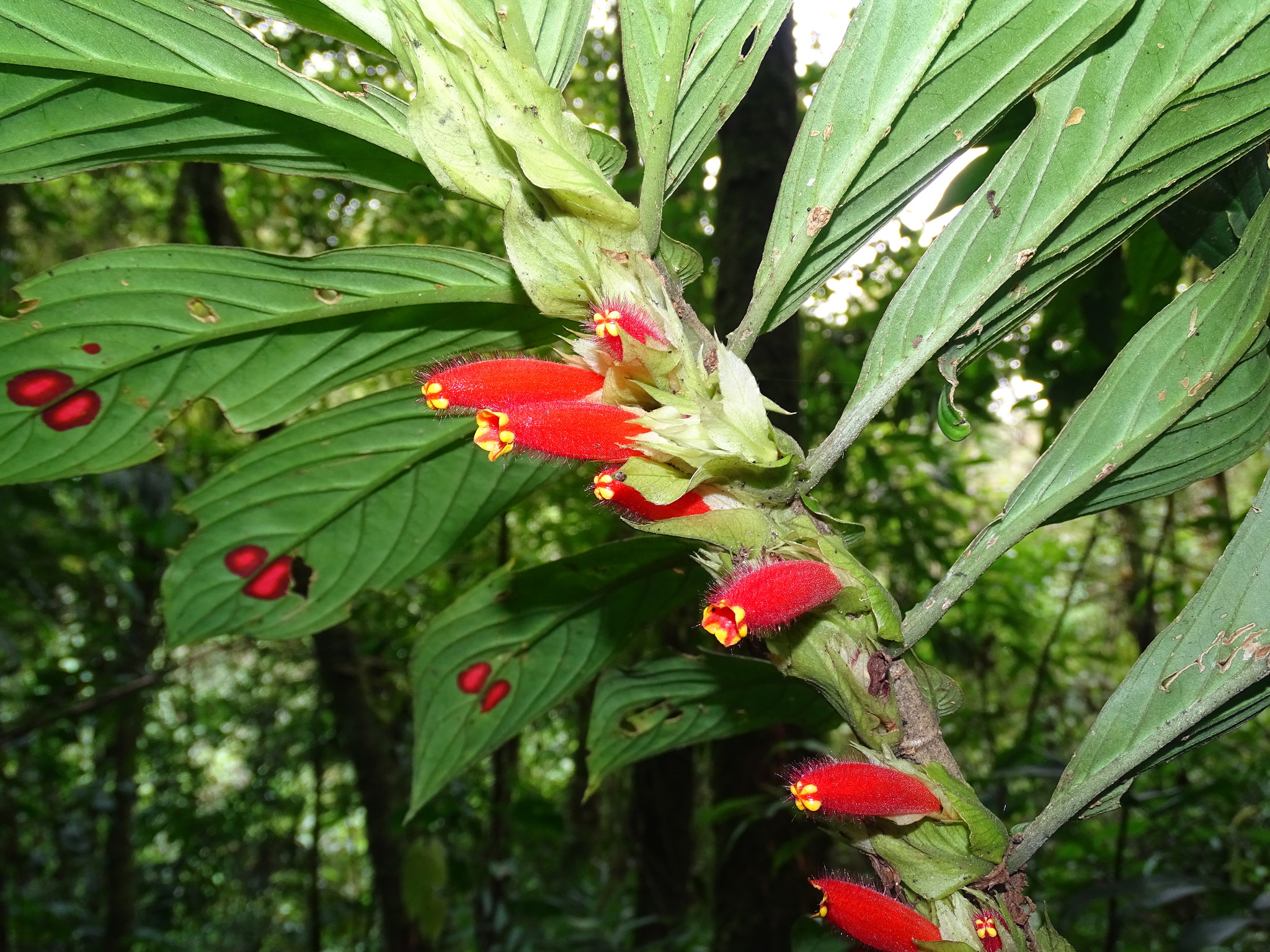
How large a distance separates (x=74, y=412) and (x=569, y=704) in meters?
6.41

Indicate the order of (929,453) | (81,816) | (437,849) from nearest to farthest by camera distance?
1. (437,849)
2. (929,453)
3. (81,816)

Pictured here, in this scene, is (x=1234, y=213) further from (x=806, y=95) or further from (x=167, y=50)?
(x=806, y=95)

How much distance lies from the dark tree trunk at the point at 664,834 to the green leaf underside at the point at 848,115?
13.7 ft

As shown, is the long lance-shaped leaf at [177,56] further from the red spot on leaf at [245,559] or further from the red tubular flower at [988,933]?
the red tubular flower at [988,933]

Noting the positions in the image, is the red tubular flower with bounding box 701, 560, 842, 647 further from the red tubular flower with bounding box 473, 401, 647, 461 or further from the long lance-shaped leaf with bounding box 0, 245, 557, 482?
the long lance-shaped leaf with bounding box 0, 245, 557, 482

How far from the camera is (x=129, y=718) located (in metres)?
5.97

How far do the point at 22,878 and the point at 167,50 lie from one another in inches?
361

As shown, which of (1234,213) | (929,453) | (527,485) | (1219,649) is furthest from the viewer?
(929,453)

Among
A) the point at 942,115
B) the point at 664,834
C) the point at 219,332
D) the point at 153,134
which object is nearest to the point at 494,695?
the point at 219,332

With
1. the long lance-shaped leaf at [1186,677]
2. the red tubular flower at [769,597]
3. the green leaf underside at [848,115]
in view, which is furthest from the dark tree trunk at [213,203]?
the long lance-shaped leaf at [1186,677]

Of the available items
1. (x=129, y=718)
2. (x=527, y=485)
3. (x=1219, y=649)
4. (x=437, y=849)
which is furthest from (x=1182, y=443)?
(x=129, y=718)

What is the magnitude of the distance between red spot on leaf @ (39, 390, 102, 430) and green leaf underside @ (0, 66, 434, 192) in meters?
Result: 0.31

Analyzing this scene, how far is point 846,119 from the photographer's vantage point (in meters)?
0.75

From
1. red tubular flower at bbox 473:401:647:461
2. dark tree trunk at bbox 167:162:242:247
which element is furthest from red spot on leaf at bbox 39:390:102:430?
dark tree trunk at bbox 167:162:242:247
